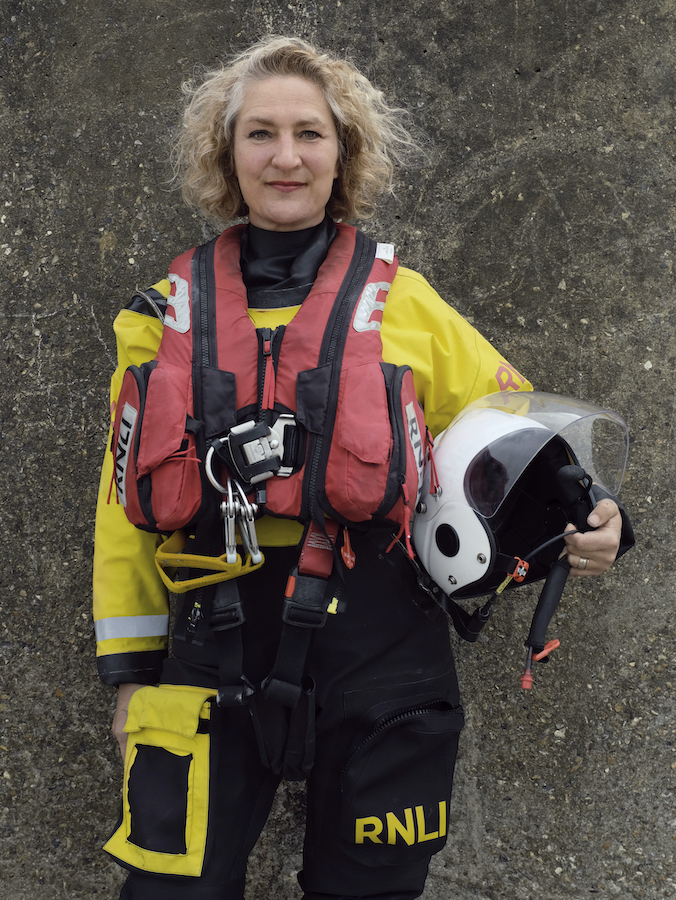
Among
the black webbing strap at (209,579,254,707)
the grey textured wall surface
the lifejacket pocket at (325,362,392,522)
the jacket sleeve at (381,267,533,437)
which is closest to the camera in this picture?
the lifejacket pocket at (325,362,392,522)

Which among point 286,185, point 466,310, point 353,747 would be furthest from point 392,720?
point 466,310

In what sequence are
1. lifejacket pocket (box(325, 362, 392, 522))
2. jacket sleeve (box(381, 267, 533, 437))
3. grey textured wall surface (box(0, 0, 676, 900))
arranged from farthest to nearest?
grey textured wall surface (box(0, 0, 676, 900)) → jacket sleeve (box(381, 267, 533, 437)) → lifejacket pocket (box(325, 362, 392, 522))

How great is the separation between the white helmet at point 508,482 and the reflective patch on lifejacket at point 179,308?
0.63 m

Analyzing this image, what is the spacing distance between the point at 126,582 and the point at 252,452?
0.50 meters

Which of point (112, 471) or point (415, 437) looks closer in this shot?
point (415, 437)

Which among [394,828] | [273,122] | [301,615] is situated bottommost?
[394,828]

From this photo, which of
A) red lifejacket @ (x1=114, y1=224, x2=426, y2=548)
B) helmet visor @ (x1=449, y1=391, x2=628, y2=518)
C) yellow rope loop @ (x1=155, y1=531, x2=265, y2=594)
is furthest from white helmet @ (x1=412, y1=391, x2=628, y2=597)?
yellow rope loop @ (x1=155, y1=531, x2=265, y2=594)

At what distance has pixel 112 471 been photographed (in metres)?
1.73

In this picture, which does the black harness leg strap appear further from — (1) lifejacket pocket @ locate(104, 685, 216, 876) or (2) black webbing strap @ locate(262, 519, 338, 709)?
(1) lifejacket pocket @ locate(104, 685, 216, 876)

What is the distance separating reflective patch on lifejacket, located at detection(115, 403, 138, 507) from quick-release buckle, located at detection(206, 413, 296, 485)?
0.62 feet

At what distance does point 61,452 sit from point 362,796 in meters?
1.41

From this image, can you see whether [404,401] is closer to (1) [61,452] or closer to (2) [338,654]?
(2) [338,654]

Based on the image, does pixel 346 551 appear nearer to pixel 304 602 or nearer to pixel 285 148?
pixel 304 602

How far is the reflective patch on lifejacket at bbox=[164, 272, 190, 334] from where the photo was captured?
1.58 metres
